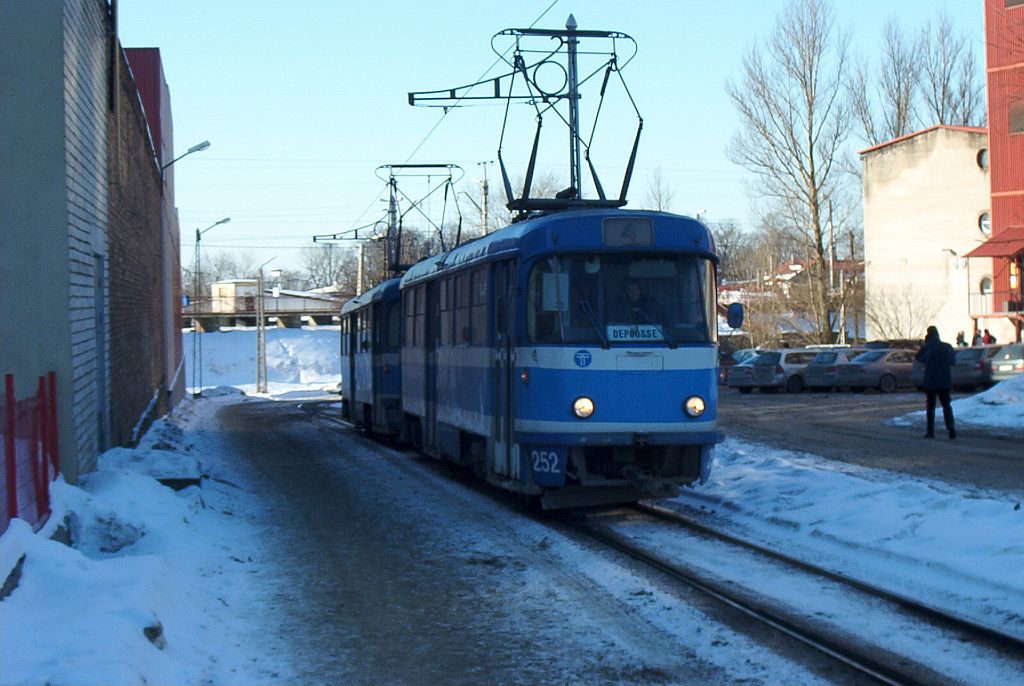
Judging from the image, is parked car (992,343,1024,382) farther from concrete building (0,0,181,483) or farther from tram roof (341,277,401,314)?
concrete building (0,0,181,483)

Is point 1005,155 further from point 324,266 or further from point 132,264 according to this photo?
point 324,266

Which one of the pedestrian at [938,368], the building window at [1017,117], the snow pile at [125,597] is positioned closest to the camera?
the snow pile at [125,597]

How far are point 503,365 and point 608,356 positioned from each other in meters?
1.46

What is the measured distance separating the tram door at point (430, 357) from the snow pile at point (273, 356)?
61390mm

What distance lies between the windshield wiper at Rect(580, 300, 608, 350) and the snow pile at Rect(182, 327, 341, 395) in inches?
2653

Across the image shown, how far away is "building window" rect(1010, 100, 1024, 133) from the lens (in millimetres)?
47062

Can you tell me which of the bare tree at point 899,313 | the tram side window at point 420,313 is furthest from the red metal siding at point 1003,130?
the tram side window at point 420,313

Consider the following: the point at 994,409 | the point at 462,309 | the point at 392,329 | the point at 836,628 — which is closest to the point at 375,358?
the point at 392,329

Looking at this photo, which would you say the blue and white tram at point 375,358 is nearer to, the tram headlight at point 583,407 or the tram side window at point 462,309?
the tram side window at point 462,309

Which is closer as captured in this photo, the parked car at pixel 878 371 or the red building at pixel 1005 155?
the parked car at pixel 878 371

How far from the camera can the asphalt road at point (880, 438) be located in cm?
1505

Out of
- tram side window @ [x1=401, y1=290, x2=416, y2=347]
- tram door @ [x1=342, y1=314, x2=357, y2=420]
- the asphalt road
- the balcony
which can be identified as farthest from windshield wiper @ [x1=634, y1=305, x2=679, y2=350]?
the balcony

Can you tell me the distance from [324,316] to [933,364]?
91924 millimetres

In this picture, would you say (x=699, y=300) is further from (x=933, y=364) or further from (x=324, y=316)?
(x=324, y=316)
